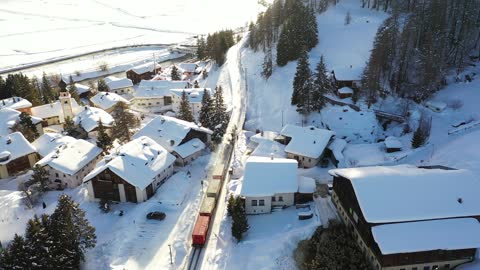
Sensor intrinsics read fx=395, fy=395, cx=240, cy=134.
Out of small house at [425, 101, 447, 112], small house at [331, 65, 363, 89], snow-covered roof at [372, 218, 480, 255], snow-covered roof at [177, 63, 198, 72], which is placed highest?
small house at [331, 65, 363, 89]

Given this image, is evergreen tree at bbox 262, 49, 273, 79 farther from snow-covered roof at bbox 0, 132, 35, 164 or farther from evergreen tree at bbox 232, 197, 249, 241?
evergreen tree at bbox 232, 197, 249, 241

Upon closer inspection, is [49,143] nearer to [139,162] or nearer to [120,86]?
[139,162]

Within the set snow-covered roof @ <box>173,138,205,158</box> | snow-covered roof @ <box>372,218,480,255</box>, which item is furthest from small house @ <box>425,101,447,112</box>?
snow-covered roof @ <box>173,138,205,158</box>

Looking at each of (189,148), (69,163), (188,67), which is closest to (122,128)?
(69,163)

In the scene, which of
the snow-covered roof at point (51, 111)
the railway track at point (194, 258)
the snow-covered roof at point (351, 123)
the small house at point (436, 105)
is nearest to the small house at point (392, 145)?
the snow-covered roof at point (351, 123)

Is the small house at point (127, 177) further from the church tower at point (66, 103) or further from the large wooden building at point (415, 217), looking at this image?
the church tower at point (66, 103)

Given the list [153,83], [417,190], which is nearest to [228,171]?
[417,190]

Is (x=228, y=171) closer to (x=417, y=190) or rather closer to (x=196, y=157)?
(x=196, y=157)
